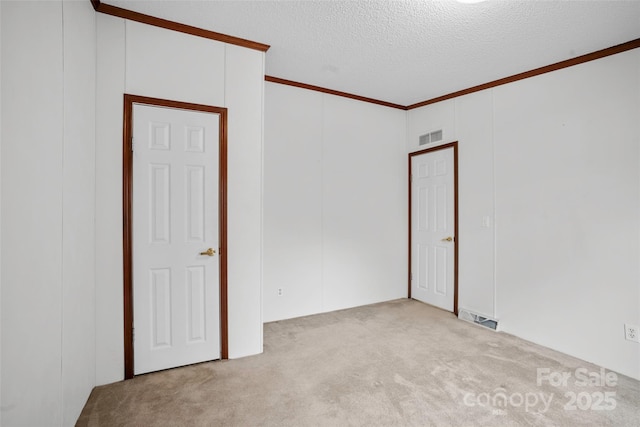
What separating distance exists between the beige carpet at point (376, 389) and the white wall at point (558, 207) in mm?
353

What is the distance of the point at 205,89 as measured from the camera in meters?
2.64

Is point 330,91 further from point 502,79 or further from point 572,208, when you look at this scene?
point 572,208

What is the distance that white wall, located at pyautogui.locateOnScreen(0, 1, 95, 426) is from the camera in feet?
3.97

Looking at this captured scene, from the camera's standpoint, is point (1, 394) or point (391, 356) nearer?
point (1, 394)

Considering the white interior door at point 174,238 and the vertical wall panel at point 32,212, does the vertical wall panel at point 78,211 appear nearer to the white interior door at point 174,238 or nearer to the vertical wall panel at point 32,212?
the vertical wall panel at point 32,212

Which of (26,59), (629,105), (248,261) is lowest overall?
(248,261)

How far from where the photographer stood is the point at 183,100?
255 cm

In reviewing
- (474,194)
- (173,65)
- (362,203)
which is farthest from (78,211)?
(474,194)

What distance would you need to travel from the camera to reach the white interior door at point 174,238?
2.43 meters

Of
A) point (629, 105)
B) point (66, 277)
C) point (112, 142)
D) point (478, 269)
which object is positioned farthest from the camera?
point (478, 269)

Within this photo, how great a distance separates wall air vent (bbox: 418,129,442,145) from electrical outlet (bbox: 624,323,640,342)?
105 inches

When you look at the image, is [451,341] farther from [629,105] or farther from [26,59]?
[26,59]

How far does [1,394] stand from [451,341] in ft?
10.6

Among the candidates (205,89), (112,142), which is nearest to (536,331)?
A: (205,89)
